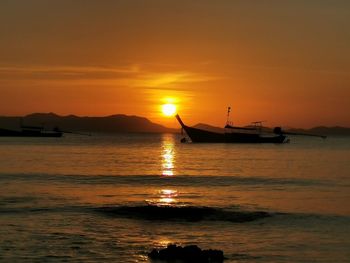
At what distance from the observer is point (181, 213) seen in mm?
28859

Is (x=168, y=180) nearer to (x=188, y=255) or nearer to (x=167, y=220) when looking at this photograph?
(x=167, y=220)

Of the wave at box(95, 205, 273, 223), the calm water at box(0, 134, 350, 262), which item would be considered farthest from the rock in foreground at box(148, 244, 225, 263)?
the wave at box(95, 205, 273, 223)

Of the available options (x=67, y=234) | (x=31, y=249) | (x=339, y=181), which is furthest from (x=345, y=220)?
(x=339, y=181)

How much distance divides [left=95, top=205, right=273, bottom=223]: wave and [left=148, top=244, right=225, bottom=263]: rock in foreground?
879cm

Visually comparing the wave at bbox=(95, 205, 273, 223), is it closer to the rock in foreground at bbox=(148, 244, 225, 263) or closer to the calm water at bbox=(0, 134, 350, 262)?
the calm water at bbox=(0, 134, 350, 262)

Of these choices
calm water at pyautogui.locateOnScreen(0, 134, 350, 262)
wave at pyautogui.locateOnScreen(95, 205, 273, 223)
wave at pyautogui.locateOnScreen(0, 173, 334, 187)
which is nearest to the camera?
calm water at pyautogui.locateOnScreen(0, 134, 350, 262)

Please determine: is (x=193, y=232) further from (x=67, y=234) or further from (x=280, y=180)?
(x=280, y=180)

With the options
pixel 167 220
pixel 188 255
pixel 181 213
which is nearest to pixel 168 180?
pixel 181 213

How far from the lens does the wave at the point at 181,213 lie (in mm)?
27433

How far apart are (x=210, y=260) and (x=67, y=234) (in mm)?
7214

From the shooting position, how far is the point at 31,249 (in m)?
19.2

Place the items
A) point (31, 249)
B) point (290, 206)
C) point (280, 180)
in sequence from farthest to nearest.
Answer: point (280, 180) < point (290, 206) < point (31, 249)

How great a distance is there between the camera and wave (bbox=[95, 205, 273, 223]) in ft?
90.0

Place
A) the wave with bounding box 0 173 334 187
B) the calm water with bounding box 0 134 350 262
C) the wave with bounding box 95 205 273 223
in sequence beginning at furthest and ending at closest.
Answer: the wave with bounding box 0 173 334 187 → the wave with bounding box 95 205 273 223 → the calm water with bounding box 0 134 350 262
